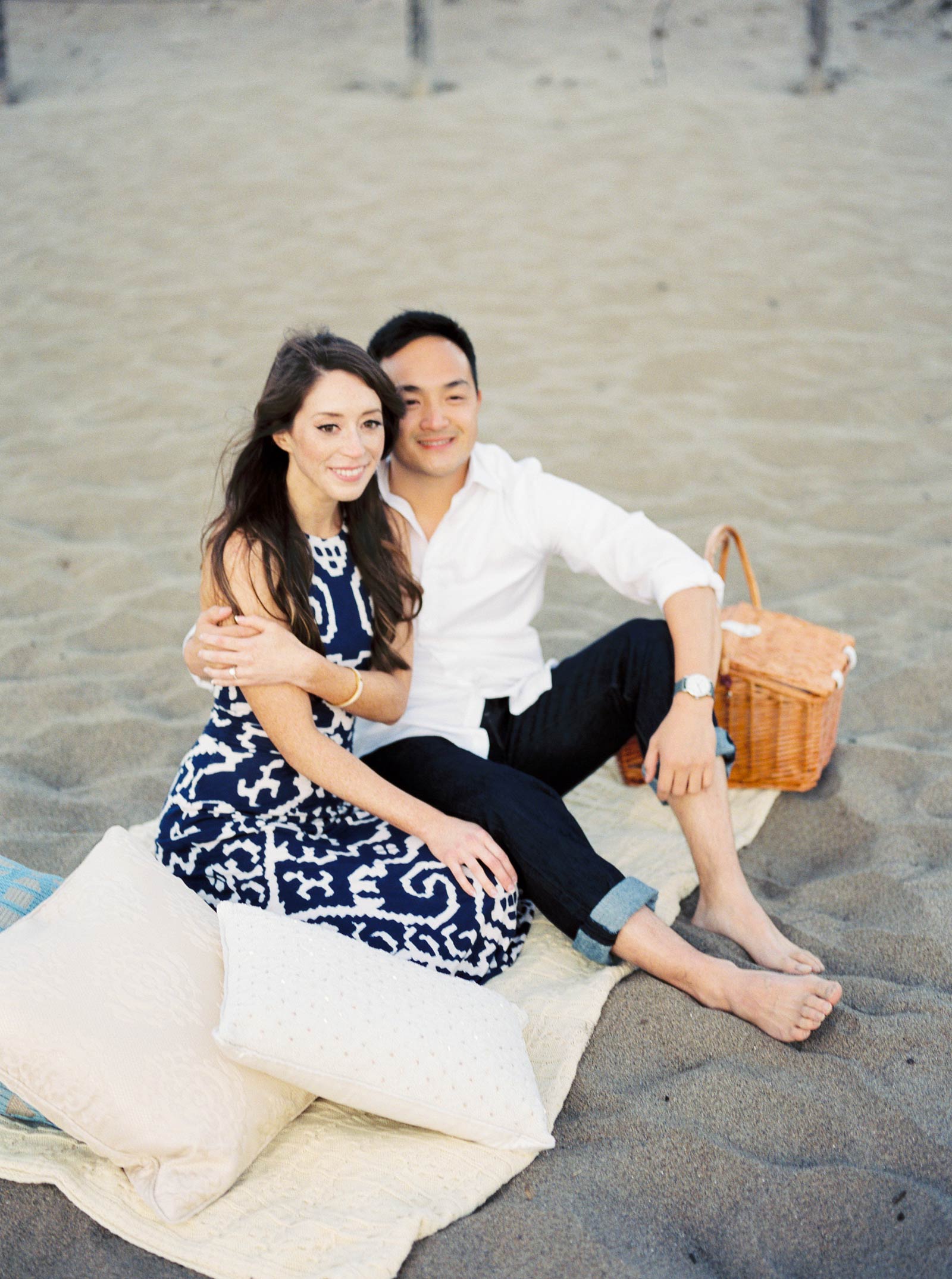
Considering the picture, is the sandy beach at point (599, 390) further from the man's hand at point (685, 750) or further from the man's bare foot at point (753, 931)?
the man's hand at point (685, 750)

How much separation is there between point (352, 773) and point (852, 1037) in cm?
102

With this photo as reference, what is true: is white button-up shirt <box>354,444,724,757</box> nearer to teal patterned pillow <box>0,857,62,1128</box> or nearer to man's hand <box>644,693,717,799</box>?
man's hand <box>644,693,717,799</box>

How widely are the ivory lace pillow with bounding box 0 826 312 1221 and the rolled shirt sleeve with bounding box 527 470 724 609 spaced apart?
128 centimetres

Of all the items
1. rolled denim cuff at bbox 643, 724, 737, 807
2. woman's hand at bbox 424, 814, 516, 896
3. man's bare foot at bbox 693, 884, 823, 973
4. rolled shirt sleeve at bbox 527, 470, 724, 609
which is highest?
rolled shirt sleeve at bbox 527, 470, 724, 609

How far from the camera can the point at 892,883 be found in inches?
99.6

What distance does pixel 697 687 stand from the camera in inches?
97.0

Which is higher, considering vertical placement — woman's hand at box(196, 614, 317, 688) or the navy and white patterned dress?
woman's hand at box(196, 614, 317, 688)

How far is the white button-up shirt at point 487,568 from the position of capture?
268cm

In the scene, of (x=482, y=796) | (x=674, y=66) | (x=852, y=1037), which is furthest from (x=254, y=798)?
(x=674, y=66)

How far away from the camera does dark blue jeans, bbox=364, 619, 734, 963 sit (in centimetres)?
219

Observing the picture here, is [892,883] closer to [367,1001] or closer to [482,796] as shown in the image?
[482,796]

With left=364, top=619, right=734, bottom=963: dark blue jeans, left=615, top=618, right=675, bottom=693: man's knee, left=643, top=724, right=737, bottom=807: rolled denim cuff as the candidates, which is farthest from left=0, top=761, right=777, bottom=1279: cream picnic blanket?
left=615, top=618, right=675, bottom=693: man's knee

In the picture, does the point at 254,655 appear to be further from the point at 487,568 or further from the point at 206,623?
the point at 487,568

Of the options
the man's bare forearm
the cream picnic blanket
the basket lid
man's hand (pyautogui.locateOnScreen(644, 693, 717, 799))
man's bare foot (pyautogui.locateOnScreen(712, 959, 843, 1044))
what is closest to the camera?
the cream picnic blanket
